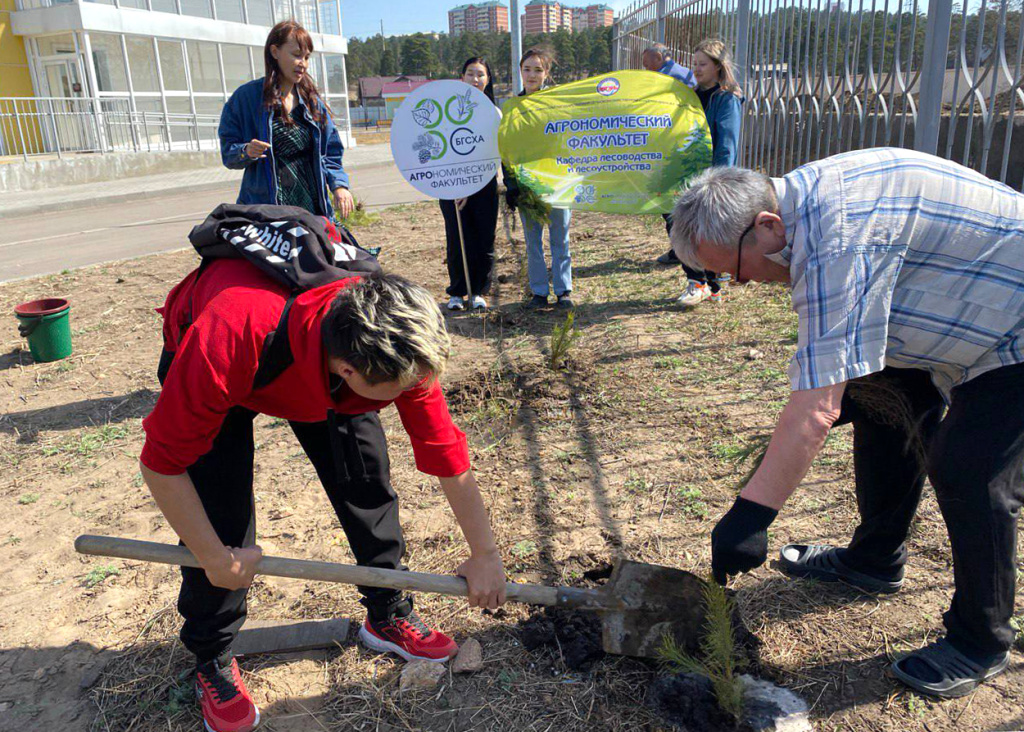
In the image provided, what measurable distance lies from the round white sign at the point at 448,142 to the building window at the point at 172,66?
21.0 metres

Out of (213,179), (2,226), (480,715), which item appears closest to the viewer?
(480,715)

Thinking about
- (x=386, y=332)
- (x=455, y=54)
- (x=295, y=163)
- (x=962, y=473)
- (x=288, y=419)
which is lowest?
(x=962, y=473)

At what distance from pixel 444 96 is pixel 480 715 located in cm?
455

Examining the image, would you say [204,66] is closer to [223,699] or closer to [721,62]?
[721,62]

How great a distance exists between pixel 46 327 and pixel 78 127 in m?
16.6

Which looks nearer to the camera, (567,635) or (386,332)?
(386,332)

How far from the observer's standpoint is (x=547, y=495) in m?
3.44

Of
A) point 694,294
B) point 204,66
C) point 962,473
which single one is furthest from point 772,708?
point 204,66

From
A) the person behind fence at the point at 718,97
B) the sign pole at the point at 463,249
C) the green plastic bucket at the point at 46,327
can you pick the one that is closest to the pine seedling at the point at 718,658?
the person behind fence at the point at 718,97

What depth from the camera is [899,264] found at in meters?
1.76

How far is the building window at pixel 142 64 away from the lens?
21906 mm

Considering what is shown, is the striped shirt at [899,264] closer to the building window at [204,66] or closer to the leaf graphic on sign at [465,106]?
the leaf graphic on sign at [465,106]

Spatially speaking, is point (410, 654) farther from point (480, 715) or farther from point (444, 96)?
point (444, 96)

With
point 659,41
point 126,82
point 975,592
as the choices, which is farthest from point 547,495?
point 126,82
